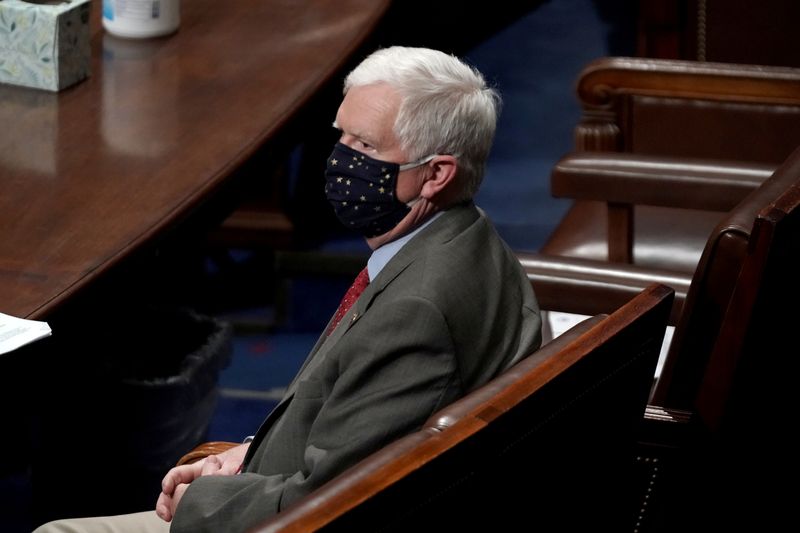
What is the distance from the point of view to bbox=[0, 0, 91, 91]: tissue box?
2623mm

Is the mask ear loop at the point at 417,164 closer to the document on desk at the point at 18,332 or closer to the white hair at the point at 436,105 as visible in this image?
the white hair at the point at 436,105

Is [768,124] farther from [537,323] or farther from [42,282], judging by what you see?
[42,282]

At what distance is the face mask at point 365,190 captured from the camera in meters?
1.72

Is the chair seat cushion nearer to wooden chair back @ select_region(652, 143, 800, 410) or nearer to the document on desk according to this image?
wooden chair back @ select_region(652, 143, 800, 410)

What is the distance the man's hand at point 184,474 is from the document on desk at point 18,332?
0.25 m

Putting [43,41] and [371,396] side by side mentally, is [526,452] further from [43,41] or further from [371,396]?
[43,41]

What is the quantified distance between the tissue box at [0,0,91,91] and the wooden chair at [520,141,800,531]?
4.56 ft

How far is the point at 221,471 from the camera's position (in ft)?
6.07

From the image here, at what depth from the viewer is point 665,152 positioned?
3.03 meters

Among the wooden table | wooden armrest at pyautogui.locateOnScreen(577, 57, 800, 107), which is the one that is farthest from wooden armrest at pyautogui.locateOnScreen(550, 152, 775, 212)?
the wooden table

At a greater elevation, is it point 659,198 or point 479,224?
point 479,224

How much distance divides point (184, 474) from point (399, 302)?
0.45m

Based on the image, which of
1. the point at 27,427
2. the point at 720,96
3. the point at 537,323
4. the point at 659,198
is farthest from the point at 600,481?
the point at 27,427

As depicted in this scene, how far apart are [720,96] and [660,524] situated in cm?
118
